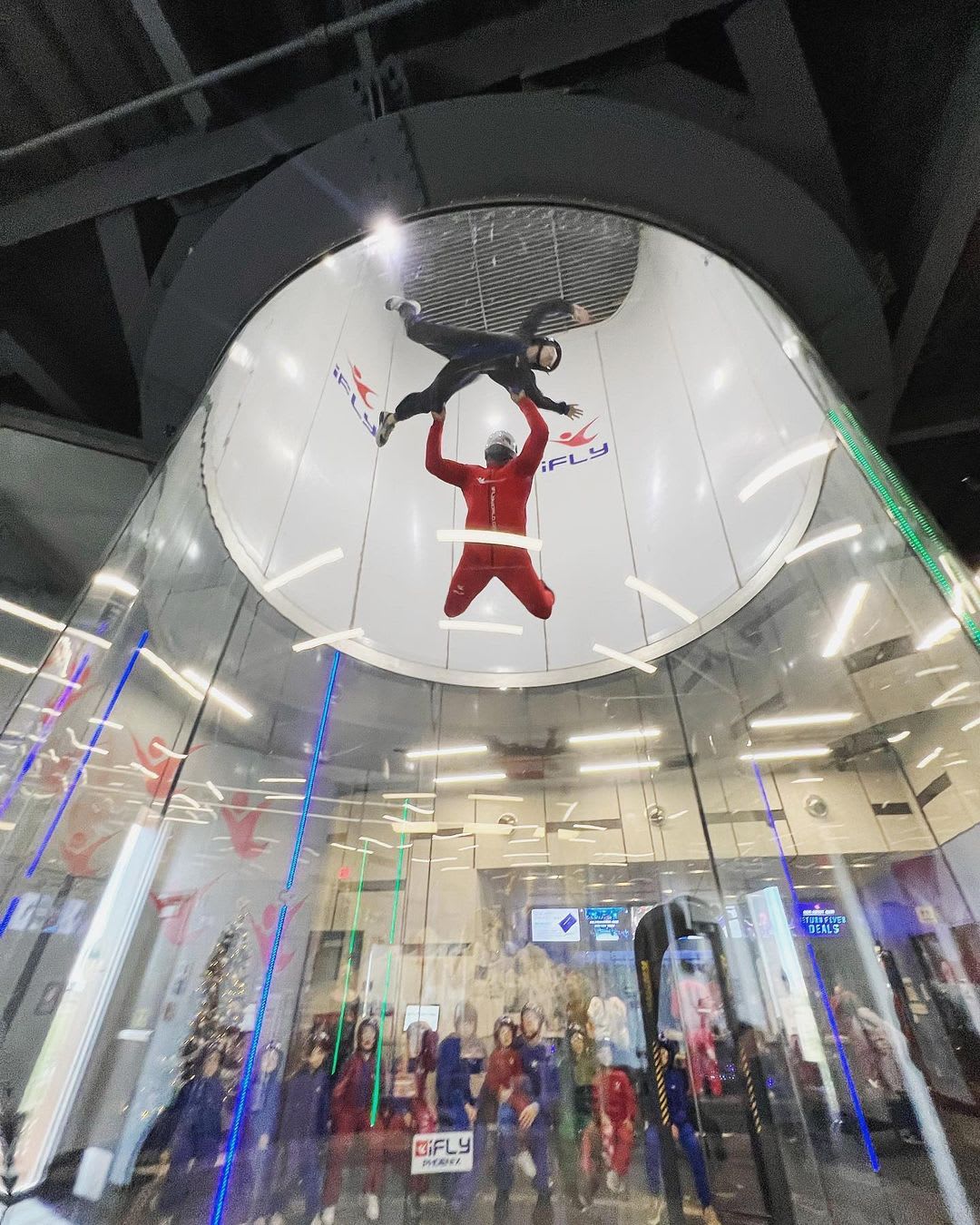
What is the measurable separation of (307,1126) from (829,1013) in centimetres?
307

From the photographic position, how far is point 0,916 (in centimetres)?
224

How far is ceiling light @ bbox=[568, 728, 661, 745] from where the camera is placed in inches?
180

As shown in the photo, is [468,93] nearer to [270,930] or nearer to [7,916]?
[7,916]

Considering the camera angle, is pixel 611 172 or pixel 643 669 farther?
pixel 643 669

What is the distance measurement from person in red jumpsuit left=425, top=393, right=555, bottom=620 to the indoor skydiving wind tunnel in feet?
0.29

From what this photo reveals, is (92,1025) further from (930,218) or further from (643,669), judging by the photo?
(930,218)

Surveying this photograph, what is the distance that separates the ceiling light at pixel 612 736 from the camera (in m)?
4.57

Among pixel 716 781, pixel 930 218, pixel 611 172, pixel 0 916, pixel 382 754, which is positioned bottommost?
pixel 0 916

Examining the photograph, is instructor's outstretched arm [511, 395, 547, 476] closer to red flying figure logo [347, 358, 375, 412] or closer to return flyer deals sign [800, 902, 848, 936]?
red flying figure logo [347, 358, 375, 412]

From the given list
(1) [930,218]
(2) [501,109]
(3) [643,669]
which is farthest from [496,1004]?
(1) [930,218]

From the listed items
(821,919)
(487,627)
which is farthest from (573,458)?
(821,919)

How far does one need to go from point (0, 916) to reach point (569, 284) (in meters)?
4.61

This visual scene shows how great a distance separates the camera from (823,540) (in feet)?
11.0

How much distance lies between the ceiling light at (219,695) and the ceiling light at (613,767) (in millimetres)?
2655
